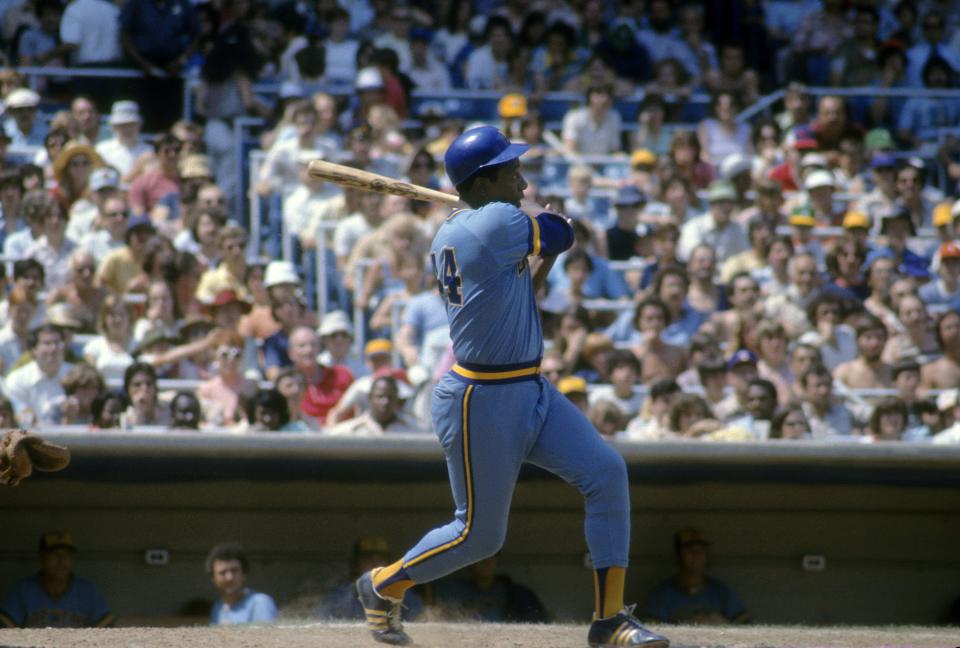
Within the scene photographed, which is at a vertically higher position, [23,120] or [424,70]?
[424,70]

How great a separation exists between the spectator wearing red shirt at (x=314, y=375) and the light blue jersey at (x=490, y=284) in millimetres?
3695

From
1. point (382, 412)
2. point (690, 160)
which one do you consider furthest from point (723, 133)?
point (382, 412)

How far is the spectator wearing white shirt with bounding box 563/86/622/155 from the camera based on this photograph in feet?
39.5

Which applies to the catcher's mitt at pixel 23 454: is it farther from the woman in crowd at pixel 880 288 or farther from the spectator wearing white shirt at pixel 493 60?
the spectator wearing white shirt at pixel 493 60

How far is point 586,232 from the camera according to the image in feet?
33.1

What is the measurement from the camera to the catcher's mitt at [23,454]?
5199mm

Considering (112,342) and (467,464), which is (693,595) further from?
(112,342)

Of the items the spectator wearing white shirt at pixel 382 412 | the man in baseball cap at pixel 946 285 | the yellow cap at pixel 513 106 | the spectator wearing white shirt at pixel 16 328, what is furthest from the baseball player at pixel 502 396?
the yellow cap at pixel 513 106

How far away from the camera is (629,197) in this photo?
1062 centimetres

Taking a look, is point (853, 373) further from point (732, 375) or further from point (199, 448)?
point (199, 448)

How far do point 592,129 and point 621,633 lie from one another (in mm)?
7547

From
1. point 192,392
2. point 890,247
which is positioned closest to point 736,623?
point 192,392

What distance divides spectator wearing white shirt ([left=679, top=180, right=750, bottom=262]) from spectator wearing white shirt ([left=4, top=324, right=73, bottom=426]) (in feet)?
14.4

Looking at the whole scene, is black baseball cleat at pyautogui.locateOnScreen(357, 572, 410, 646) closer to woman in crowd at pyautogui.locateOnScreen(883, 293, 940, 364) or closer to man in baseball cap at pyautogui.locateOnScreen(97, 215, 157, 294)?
man in baseball cap at pyautogui.locateOnScreen(97, 215, 157, 294)
